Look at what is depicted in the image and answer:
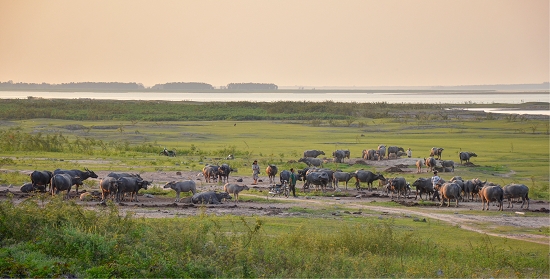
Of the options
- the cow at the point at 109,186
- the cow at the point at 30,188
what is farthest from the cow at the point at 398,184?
the cow at the point at 30,188

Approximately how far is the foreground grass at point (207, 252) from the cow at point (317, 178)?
10.8 metres

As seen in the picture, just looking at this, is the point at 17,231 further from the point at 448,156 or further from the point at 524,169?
the point at 448,156

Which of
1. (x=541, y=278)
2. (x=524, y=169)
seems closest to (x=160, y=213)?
(x=541, y=278)

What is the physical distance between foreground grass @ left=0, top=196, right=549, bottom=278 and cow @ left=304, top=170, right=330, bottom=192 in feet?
35.5

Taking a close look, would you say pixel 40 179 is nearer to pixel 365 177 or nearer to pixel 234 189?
pixel 234 189

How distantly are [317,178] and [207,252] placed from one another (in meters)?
14.6

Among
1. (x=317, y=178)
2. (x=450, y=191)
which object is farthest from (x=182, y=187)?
(x=450, y=191)

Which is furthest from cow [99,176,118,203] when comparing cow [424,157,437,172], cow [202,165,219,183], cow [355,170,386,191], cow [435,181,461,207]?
cow [424,157,437,172]

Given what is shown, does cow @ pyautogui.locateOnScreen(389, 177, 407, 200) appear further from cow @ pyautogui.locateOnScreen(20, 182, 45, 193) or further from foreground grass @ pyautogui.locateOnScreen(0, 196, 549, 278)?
cow @ pyautogui.locateOnScreen(20, 182, 45, 193)

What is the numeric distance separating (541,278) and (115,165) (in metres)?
25.2

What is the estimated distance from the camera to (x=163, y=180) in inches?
1183

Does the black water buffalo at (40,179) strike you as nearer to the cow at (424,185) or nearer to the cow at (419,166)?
the cow at (424,185)

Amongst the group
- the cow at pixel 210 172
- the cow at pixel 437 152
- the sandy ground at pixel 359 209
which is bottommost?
the sandy ground at pixel 359 209

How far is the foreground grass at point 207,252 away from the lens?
1319 centimetres
